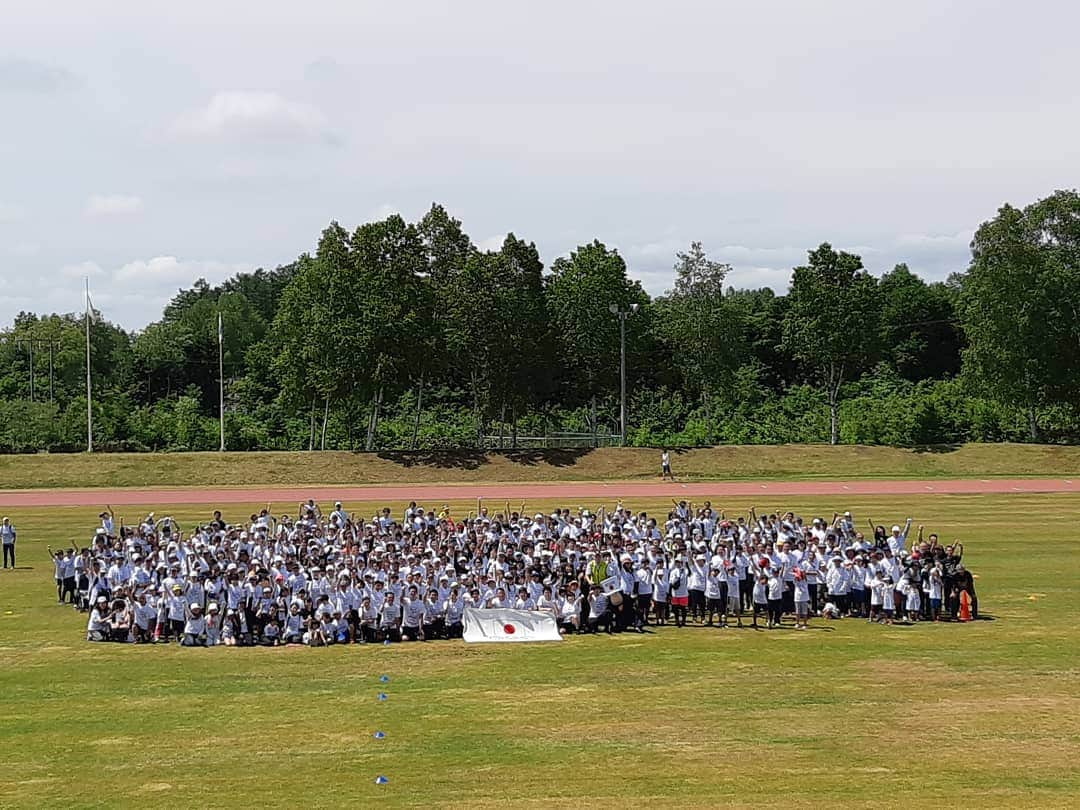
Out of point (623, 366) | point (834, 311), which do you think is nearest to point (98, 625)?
point (623, 366)

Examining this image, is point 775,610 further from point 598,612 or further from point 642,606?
point 598,612

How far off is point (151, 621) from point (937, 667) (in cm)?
1501

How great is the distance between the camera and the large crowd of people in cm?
2195

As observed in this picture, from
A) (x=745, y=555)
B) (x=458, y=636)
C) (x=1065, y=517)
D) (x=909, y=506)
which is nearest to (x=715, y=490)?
(x=909, y=506)

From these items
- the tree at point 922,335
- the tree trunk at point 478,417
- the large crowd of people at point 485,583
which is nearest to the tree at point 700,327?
the tree trunk at point 478,417

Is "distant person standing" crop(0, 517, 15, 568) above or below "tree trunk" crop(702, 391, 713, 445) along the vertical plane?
below

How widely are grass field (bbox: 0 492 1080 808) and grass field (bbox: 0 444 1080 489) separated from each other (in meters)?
35.1

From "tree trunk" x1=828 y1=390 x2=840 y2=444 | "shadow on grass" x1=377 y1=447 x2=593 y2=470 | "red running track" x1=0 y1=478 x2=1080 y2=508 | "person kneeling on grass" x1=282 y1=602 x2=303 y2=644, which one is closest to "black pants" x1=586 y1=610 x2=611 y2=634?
"person kneeling on grass" x1=282 y1=602 x2=303 y2=644

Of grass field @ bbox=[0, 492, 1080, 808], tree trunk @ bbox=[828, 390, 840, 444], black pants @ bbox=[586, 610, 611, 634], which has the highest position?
tree trunk @ bbox=[828, 390, 840, 444]

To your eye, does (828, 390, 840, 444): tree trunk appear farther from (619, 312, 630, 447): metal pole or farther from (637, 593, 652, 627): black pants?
(637, 593, 652, 627): black pants

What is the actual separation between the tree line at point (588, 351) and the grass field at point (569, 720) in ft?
137

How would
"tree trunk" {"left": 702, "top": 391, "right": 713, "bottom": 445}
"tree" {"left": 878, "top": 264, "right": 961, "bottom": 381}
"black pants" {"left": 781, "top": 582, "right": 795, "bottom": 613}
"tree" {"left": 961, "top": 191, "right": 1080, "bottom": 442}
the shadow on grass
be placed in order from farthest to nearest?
"tree" {"left": 878, "top": 264, "right": 961, "bottom": 381} < "tree trunk" {"left": 702, "top": 391, "right": 713, "bottom": 445} < "tree" {"left": 961, "top": 191, "right": 1080, "bottom": 442} < the shadow on grass < "black pants" {"left": 781, "top": 582, "right": 795, "bottom": 613}

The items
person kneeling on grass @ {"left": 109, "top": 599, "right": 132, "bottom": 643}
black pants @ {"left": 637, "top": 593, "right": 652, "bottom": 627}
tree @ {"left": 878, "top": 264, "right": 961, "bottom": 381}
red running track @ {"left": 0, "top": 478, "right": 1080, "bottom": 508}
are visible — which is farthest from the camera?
tree @ {"left": 878, "top": 264, "right": 961, "bottom": 381}

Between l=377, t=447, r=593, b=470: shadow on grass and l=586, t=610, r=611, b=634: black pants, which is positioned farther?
l=377, t=447, r=593, b=470: shadow on grass
